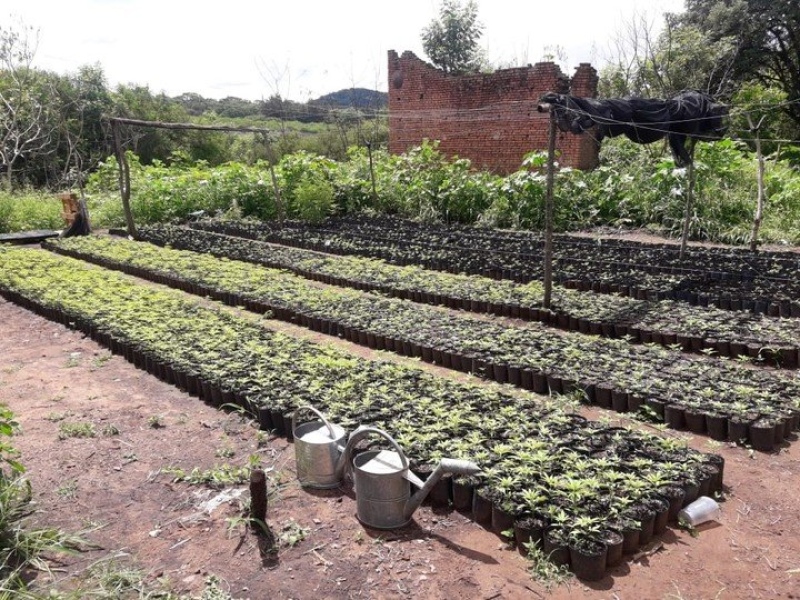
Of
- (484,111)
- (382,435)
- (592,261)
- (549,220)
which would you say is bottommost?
(592,261)

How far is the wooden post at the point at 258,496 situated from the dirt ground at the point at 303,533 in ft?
0.36

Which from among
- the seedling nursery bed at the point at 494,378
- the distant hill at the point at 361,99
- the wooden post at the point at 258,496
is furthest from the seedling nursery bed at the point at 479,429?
the distant hill at the point at 361,99

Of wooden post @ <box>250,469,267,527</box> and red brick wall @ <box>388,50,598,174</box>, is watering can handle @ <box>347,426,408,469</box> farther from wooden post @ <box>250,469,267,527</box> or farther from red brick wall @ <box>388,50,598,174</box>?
red brick wall @ <box>388,50,598,174</box>

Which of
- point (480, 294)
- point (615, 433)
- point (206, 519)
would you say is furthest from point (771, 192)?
point (206, 519)

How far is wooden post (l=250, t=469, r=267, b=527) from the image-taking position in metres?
2.93

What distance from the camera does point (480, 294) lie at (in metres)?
7.31

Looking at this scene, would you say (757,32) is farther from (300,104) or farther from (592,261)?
(592,261)

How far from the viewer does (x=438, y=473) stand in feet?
9.55

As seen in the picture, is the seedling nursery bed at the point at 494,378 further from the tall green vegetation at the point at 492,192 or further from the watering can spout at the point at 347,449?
the tall green vegetation at the point at 492,192

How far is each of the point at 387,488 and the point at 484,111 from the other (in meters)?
15.9

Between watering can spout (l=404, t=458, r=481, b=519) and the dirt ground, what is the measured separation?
18cm

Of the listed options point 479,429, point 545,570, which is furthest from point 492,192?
point 545,570

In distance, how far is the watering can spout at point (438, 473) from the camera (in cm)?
285

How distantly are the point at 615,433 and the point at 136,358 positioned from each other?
14.0 ft
